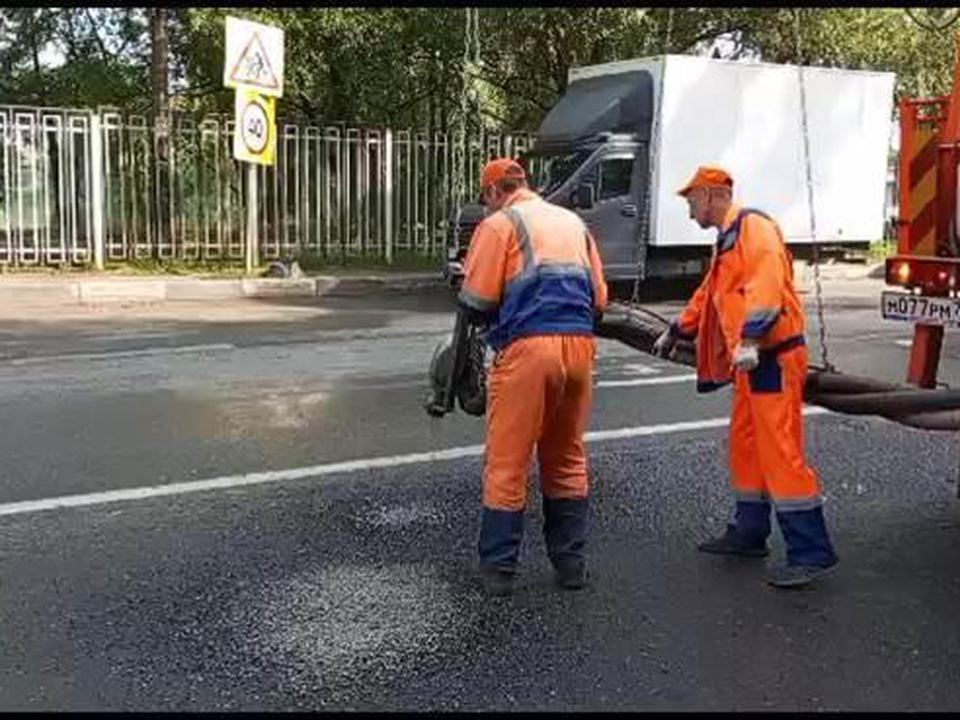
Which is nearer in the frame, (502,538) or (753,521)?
(502,538)

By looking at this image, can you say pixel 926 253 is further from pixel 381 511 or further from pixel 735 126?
pixel 735 126

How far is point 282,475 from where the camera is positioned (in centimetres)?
627

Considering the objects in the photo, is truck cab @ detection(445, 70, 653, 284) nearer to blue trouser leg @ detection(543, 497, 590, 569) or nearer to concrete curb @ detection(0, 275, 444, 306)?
concrete curb @ detection(0, 275, 444, 306)

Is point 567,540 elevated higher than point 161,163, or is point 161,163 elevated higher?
point 161,163

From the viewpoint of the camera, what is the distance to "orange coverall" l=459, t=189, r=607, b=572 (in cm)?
448

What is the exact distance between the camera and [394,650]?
4008 millimetres

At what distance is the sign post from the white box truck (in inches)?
117

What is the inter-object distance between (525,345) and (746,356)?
32.6 inches

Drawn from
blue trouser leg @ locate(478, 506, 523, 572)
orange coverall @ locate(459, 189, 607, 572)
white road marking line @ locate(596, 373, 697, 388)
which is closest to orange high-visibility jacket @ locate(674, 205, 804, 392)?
orange coverall @ locate(459, 189, 607, 572)

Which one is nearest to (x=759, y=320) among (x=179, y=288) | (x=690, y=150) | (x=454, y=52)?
(x=690, y=150)

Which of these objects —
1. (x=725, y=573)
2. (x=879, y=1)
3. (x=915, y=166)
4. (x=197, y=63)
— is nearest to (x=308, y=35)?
(x=197, y=63)

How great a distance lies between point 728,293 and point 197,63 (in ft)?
62.4

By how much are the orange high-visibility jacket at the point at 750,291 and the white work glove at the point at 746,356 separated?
0.11ft

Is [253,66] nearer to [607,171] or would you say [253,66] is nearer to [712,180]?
[607,171]
